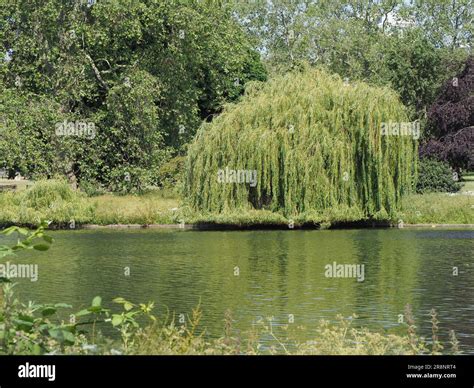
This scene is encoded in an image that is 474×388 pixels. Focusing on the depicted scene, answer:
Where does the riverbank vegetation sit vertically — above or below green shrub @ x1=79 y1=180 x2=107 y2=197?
below

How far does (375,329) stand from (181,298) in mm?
4808

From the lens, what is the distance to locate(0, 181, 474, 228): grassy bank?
36.9 metres

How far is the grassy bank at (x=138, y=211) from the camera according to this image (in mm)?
36875

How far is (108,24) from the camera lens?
1847 inches

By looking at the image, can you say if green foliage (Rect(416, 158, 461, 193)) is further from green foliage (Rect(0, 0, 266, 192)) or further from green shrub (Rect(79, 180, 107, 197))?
green shrub (Rect(79, 180, 107, 197))

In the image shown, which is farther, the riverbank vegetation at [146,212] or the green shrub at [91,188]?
the green shrub at [91,188]

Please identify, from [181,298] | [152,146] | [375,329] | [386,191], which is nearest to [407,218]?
[386,191]

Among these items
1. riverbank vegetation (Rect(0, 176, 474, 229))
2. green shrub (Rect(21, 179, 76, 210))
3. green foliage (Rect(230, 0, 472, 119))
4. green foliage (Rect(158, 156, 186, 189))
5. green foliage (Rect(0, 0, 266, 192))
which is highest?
green foliage (Rect(230, 0, 472, 119))

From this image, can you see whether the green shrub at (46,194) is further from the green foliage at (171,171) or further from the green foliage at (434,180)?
the green foliage at (434,180)

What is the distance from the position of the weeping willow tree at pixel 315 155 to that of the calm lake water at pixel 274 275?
181cm

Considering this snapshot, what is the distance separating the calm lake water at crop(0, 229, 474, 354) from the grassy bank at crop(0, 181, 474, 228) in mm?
Answer: 1929

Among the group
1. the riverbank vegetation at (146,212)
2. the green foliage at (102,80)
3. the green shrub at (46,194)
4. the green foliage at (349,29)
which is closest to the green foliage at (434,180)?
the riverbank vegetation at (146,212)

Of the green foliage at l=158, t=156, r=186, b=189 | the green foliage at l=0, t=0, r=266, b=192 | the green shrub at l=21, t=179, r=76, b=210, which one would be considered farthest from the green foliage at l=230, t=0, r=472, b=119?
the green shrub at l=21, t=179, r=76, b=210
